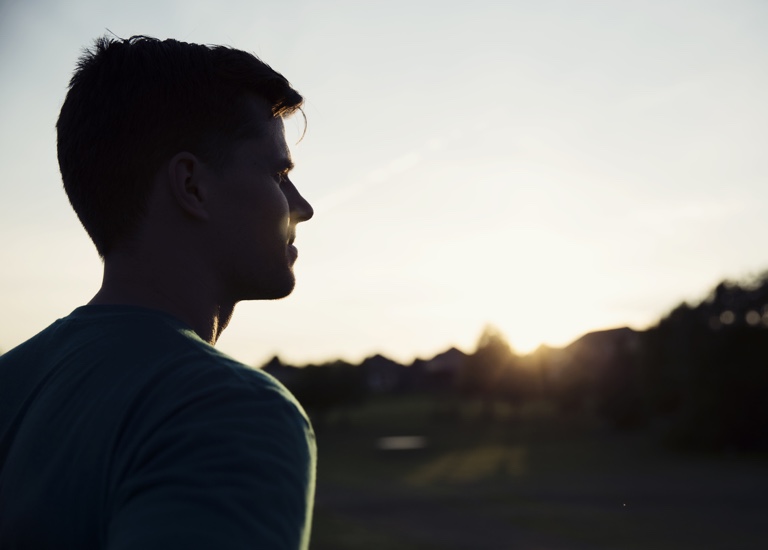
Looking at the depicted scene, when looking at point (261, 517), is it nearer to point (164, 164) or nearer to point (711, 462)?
point (164, 164)

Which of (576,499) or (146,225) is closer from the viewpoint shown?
(146,225)

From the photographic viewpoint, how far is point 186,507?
108 cm

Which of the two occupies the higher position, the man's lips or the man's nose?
the man's nose

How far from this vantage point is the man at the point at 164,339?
1.12m

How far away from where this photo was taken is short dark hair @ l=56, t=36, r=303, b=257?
5.53 feet

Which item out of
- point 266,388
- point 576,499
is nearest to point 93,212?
point 266,388

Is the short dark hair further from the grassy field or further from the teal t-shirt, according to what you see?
the grassy field

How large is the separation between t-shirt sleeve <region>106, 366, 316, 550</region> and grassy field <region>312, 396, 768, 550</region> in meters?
19.4

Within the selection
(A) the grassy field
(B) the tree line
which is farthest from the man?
(B) the tree line

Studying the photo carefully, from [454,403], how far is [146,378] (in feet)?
337

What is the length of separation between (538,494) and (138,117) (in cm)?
3620

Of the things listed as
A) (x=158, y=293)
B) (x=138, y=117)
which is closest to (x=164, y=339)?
(x=158, y=293)

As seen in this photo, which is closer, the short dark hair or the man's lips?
the short dark hair

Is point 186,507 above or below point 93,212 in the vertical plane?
below
